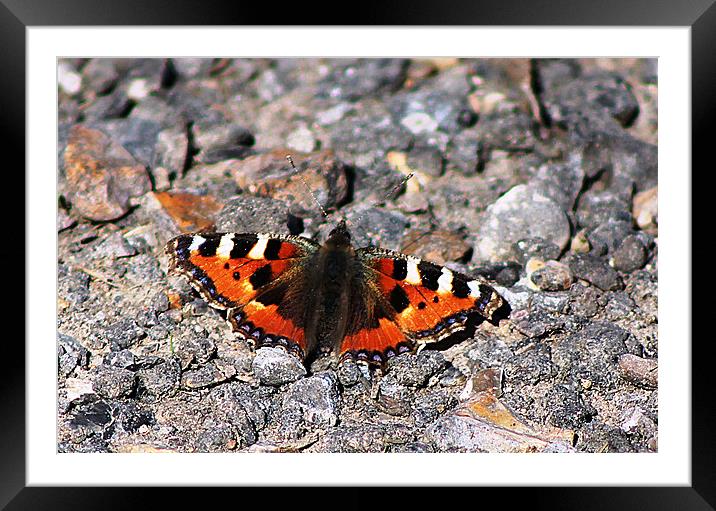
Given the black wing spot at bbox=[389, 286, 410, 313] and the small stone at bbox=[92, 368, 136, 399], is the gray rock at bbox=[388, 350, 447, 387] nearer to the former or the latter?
the black wing spot at bbox=[389, 286, 410, 313]

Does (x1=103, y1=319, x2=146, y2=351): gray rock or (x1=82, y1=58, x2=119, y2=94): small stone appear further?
(x1=82, y1=58, x2=119, y2=94): small stone

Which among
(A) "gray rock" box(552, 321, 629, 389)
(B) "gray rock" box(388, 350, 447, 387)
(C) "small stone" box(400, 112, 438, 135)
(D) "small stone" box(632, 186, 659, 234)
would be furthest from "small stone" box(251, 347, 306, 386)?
(D) "small stone" box(632, 186, 659, 234)

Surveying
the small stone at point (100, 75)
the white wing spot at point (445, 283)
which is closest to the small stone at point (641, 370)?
the white wing spot at point (445, 283)

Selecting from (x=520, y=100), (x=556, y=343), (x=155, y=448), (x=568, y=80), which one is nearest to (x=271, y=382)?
(x=155, y=448)

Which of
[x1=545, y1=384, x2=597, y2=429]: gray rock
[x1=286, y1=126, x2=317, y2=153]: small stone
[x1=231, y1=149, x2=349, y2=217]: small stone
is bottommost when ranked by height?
[x1=545, y1=384, x2=597, y2=429]: gray rock

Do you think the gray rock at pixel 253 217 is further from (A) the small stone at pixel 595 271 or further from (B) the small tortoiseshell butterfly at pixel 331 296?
(A) the small stone at pixel 595 271
